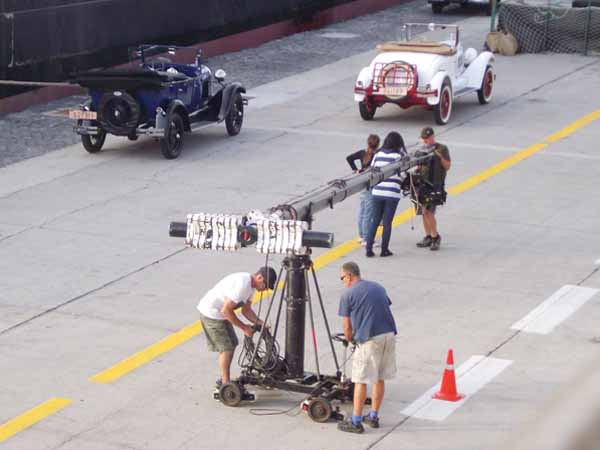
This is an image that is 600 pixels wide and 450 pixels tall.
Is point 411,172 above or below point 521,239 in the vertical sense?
above

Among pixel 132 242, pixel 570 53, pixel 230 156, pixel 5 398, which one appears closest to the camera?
pixel 5 398

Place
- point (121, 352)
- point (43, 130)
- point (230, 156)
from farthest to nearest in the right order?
point (43, 130)
point (230, 156)
point (121, 352)

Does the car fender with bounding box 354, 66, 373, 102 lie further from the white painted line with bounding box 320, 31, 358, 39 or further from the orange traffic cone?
the orange traffic cone

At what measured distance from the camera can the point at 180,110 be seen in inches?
707

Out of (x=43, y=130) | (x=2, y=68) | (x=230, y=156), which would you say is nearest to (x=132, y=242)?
(x=230, y=156)

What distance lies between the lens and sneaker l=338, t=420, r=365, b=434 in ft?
26.1

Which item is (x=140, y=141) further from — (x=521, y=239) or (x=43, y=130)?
(x=521, y=239)

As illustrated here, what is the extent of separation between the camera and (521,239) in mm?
13797

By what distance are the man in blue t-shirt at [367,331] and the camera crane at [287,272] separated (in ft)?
→ 1.16

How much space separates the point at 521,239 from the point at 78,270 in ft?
18.5

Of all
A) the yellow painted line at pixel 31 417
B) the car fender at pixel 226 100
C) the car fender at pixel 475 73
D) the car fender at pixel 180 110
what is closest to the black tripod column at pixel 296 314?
the yellow painted line at pixel 31 417

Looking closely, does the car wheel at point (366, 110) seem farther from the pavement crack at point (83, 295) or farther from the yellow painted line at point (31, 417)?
the yellow painted line at point (31, 417)

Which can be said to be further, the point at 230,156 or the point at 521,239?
the point at 230,156

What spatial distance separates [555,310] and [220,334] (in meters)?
4.27
